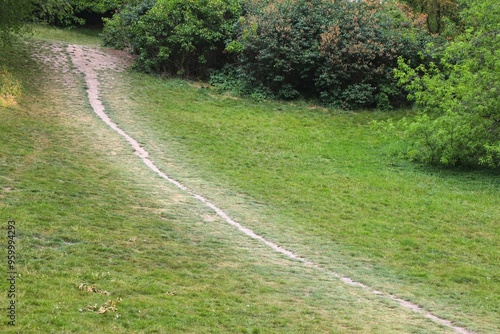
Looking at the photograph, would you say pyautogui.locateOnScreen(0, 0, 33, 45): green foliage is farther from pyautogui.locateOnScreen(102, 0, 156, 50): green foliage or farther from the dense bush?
the dense bush

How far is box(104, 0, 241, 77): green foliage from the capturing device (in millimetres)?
29438

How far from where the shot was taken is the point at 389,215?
16766mm

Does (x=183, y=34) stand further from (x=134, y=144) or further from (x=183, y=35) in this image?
(x=134, y=144)

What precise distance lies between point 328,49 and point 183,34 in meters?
6.38

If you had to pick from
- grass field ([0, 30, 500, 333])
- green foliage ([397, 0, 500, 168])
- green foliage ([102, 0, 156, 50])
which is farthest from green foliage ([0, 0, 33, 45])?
green foliage ([397, 0, 500, 168])

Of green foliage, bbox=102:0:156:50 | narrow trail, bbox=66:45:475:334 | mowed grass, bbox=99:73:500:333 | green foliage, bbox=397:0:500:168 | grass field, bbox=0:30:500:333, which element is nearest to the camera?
grass field, bbox=0:30:500:333

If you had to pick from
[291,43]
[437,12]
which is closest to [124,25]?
[291,43]

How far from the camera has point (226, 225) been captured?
48.4ft

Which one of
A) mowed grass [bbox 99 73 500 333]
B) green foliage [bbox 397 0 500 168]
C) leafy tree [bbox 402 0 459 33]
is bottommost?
mowed grass [bbox 99 73 500 333]

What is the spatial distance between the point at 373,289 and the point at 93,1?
3257 cm

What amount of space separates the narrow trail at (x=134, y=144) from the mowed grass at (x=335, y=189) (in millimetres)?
262

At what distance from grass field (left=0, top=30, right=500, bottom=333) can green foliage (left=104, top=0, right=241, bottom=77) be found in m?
3.48

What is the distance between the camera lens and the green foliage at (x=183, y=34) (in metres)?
29.4

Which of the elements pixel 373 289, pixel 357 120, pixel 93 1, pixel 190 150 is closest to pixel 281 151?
pixel 190 150
